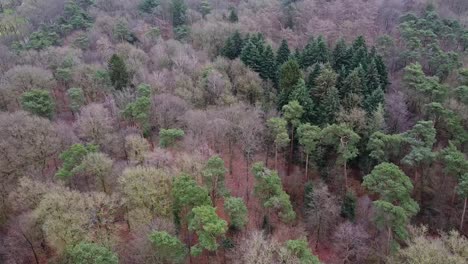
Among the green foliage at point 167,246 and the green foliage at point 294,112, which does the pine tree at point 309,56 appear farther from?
the green foliage at point 167,246

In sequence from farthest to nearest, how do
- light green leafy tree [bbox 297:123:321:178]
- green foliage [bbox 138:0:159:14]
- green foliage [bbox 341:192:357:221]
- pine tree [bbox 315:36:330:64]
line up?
1. green foliage [bbox 138:0:159:14]
2. pine tree [bbox 315:36:330:64]
3. light green leafy tree [bbox 297:123:321:178]
4. green foliage [bbox 341:192:357:221]

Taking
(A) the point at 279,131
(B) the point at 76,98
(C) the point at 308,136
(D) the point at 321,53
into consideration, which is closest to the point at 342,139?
(C) the point at 308,136

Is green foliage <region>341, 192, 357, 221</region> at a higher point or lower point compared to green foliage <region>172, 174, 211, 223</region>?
lower

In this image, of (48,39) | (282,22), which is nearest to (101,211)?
(48,39)

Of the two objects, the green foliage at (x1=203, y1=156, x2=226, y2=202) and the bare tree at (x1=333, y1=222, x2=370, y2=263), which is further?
the bare tree at (x1=333, y1=222, x2=370, y2=263)

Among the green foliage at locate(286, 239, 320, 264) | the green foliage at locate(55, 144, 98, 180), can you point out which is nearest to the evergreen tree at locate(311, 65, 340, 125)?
the green foliage at locate(286, 239, 320, 264)

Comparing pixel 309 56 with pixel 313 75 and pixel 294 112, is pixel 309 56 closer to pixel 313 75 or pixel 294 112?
pixel 313 75

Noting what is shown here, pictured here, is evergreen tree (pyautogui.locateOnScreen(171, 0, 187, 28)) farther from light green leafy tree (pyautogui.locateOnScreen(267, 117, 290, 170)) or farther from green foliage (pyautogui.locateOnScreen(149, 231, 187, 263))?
green foliage (pyautogui.locateOnScreen(149, 231, 187, 263))

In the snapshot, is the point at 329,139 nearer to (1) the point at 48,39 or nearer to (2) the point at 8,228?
(2) the point at 8,228
